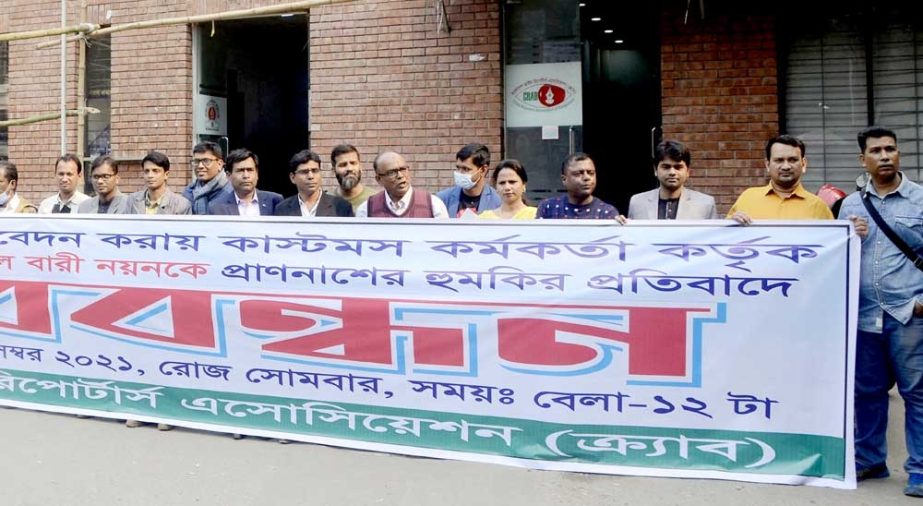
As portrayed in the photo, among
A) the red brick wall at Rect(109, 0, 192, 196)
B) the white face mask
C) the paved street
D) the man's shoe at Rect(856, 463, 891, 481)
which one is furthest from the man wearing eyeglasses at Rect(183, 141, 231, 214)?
the man's shoe at Rect(856, 463, 891, 481)

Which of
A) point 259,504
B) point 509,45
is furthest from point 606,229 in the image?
point 509,45

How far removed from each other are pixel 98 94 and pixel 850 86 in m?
7.87

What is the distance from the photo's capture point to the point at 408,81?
8.23m

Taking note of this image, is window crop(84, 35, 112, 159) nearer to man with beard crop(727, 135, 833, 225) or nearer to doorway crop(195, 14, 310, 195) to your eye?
doorway crop(195, 14, 310, 195)

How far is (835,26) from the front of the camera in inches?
292

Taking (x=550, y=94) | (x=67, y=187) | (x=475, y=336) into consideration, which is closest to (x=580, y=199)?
(x=475, y=336)

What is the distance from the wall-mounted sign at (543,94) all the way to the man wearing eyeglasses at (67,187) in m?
3.89

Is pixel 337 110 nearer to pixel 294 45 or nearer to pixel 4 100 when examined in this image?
pixel 294 45

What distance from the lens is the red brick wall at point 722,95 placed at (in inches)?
290

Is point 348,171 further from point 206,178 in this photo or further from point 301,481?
point 301,481

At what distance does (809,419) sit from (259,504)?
271 cm

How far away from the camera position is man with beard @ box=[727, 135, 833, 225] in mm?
4492

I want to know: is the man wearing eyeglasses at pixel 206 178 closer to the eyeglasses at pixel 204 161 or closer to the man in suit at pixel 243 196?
the eyeglasses at pixel 204 161

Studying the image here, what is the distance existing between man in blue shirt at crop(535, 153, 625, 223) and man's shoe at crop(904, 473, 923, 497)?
2.01 m
